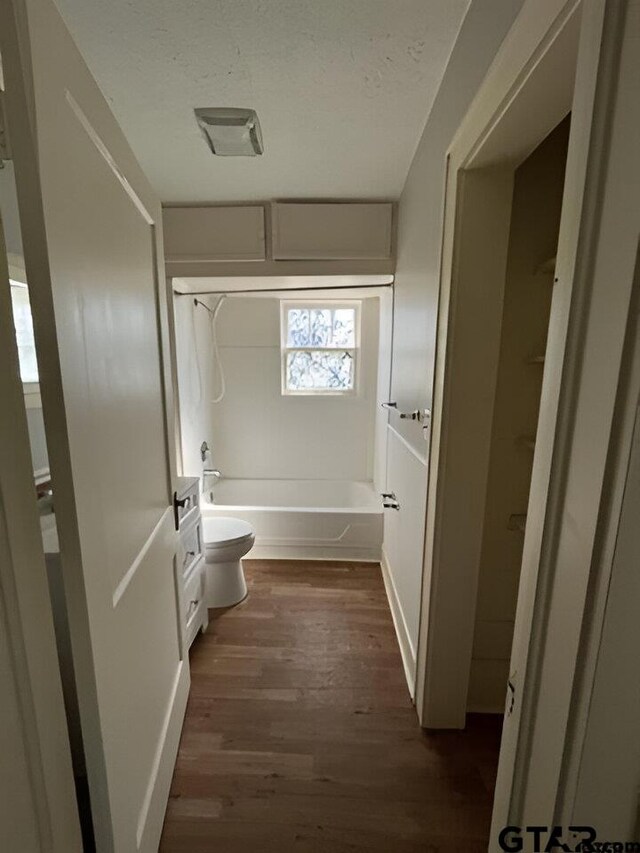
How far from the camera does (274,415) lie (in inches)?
142

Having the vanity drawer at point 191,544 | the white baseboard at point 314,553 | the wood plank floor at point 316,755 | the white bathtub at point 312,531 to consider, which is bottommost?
the wood plank floor at point 316,755

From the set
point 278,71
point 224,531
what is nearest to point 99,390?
point 278,71

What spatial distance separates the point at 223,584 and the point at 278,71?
2376 millimetres

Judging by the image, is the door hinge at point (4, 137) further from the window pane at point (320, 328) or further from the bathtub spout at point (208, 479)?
the window pane at point (320, 328)

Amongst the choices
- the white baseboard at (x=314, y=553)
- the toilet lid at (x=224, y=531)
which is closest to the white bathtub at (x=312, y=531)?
the white baseboard at (x=314, y=553)

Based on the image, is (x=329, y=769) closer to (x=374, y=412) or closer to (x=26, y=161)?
(x=26, y=161)

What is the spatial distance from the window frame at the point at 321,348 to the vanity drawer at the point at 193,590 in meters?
1.97

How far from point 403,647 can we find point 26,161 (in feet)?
7.02

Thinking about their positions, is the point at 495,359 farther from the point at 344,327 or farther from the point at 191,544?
the point at 344,327

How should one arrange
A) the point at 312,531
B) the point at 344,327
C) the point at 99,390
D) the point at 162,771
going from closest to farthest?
the point at 99,390, the point at 162,771, the point at 312,531, the point at 344,327

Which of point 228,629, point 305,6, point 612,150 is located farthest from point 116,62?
point 228,629

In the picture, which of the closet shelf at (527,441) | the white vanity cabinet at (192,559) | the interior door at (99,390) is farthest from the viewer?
the white vanity cabinet at (192,559)

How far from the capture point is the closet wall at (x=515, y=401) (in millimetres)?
1236

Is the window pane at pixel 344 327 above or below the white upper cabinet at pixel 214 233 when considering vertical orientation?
below
